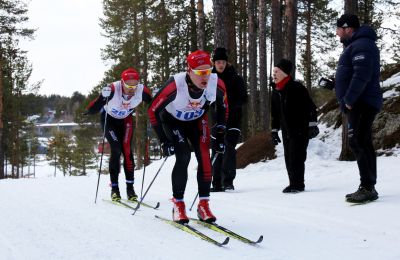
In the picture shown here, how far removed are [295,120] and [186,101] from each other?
2.62 metres

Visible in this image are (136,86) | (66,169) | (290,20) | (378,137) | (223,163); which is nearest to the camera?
(136,86)

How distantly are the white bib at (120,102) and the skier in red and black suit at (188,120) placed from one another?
217cm

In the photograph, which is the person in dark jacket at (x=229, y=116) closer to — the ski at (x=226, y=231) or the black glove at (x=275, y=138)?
the black glove at (x=275, y=138)

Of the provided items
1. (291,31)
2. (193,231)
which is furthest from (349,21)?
(291,31)

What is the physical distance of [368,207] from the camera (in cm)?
509

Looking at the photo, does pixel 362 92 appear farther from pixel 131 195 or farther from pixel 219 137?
pixel 131 195

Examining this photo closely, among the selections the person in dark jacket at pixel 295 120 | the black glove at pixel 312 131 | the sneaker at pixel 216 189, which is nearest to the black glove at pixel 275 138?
the person in dark jacket at pixel 295 120

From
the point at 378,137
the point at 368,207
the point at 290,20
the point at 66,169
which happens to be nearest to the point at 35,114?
the point at 66,169

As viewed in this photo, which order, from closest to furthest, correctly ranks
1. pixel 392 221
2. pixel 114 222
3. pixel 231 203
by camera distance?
pixel 392 221, pixel 114 222, pixel 231 203

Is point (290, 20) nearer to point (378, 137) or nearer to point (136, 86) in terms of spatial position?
point (378, 137)

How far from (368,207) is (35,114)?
37788mm

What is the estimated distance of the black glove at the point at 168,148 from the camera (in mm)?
4707

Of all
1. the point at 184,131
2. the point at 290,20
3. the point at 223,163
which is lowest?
the point at 223,163

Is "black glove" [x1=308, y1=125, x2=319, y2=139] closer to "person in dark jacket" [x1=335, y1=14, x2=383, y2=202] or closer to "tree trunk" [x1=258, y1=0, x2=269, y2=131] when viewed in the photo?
"person in dark jacket" [x1=335, y1=14, x2=383, y2=202]
